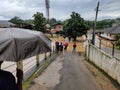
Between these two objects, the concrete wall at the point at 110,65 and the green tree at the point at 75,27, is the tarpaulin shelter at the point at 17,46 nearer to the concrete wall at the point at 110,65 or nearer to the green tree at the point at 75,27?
the concrete wall at the point at 110,65

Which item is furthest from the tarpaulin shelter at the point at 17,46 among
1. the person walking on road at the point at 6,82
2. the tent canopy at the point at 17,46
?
the person walking on road at the point at 6,82

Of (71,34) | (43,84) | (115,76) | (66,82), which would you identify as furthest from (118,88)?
(71,34)

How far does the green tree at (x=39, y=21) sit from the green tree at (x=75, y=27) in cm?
808

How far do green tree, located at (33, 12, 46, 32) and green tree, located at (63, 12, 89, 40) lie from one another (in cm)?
808

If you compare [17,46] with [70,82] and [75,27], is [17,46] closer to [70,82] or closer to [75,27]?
[70,82]

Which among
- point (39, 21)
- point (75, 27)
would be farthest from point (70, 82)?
point (39, 21)

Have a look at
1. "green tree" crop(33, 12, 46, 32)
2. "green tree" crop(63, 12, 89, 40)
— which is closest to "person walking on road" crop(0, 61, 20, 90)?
"green tree" crop(63, 12, 89, 40)

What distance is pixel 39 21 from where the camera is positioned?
54.7 meters

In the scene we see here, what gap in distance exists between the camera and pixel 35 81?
10750 millimetres

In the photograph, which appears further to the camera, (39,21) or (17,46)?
(39,21)

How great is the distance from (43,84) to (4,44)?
7.52m

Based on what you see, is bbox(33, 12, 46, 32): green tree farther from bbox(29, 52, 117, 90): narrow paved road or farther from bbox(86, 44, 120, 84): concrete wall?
bbox(29, 52, 117, 90): narrow paved road

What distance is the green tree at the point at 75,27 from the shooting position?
48.2 m

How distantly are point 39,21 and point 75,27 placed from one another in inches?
447
